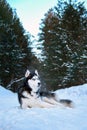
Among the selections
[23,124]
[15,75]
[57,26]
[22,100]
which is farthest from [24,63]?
[23,124]

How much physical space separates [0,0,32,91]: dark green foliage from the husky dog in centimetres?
3052

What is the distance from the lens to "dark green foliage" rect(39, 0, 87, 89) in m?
A: 36.8

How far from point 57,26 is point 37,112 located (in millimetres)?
31847

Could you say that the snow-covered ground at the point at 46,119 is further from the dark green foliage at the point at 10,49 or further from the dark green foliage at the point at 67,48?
the dark green foliage at the point at 10,49

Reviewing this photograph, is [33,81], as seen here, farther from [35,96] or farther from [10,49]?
[10,49]

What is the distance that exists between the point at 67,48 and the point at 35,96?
29.0 m

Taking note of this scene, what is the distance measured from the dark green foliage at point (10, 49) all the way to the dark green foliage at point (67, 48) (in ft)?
9.94

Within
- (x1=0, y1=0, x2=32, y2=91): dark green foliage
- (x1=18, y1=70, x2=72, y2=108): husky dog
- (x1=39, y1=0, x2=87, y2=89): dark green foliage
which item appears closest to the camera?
(x1=18, y1=70, x2=72, y2=108): husky dog

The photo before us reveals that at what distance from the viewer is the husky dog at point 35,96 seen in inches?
347

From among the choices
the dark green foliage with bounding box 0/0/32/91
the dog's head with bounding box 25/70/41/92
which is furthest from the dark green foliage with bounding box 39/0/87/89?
the dog's head with bounding box 25/70/41/92

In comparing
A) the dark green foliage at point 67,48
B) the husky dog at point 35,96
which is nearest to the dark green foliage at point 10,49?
the dark green foliage at point 67,48

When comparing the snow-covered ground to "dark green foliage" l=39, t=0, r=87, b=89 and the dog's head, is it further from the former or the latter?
"dark green foliage" l=39, t=0, r=87, b=89

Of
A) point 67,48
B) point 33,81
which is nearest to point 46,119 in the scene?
point 33,81

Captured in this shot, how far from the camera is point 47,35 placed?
137 ft
